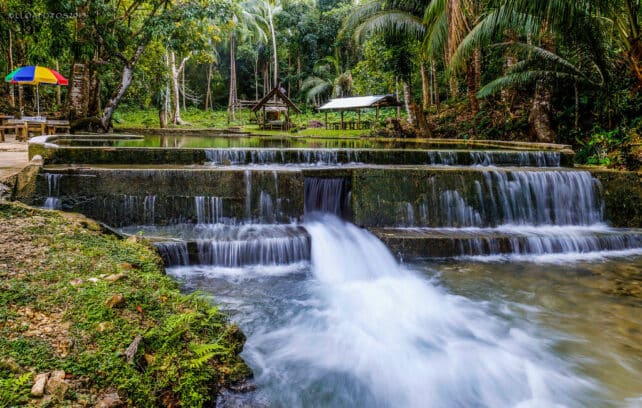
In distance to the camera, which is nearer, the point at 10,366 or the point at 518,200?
the point at 10,366

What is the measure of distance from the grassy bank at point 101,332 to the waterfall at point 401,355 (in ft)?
2.47

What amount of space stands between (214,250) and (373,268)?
214 centimetres

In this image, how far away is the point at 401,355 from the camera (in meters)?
3.68

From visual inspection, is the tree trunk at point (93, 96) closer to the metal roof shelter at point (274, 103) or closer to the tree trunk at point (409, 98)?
the metal roof shelter at point (274, 103)

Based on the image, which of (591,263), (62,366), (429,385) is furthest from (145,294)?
(591,263)

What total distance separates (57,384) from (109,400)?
24 centimetres

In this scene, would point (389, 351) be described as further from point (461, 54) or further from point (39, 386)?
point (461, 54)

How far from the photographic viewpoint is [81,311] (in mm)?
2422

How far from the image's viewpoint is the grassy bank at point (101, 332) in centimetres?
196

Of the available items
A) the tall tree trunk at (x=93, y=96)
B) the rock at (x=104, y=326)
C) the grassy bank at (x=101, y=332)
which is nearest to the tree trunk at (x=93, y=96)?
the tall tree trunk at (x=93, y=96)

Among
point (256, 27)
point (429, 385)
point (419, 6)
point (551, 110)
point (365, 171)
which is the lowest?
point (429, 385)

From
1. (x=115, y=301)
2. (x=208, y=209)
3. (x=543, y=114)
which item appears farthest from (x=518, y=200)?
(x=543, y=114)

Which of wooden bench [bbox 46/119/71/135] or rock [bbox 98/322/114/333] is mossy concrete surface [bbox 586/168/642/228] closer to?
rock [bbox 98/322/114/333]

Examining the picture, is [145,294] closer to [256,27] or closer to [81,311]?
[81,311]
